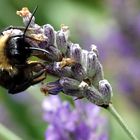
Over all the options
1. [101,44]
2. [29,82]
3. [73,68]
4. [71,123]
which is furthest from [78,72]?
[101,44]

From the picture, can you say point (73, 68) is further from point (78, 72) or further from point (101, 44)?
point (101, 44)

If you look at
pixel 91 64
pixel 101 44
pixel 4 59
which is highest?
pixel 101 44

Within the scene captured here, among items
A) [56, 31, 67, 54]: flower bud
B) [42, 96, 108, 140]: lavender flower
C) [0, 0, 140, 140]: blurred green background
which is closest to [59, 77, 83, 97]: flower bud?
[56, 31, 67, 54]: flower bud

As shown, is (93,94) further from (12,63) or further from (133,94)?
(133,94)

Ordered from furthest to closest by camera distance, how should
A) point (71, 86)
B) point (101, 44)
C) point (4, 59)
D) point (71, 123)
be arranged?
point (101, 44) → point (71, 123) → point (4, 59) → point (71, 86)

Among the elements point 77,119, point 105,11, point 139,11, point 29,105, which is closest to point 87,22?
point 105,11

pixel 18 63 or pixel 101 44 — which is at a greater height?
pixel 101 44

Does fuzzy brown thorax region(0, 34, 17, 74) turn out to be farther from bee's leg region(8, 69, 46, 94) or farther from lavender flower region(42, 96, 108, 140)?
lavender flower region(42, 96, 108, 140)
